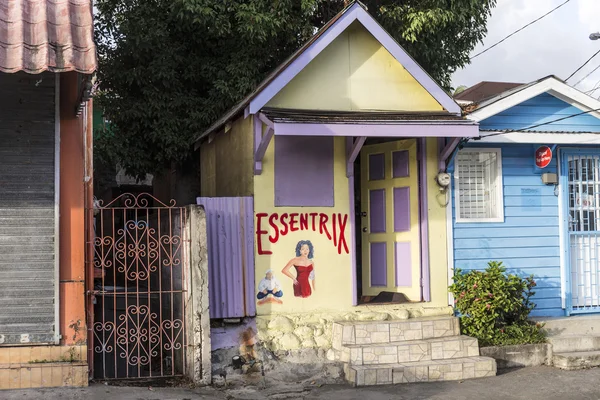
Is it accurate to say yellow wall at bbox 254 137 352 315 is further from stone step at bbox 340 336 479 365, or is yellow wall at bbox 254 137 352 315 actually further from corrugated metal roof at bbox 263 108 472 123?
stone step at bbox 340 336 479 365

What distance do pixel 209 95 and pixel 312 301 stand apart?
542 centimetres

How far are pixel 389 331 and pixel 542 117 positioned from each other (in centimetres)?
424

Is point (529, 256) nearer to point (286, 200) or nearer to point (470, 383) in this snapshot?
point (470, 383)

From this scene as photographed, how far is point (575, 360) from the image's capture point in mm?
9312

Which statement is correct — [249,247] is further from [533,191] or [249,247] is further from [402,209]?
[533,191]

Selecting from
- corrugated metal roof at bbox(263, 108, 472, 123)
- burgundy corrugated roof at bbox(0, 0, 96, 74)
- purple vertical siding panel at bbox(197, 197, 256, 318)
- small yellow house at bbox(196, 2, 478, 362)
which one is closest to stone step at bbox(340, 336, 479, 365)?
small yellow house at bbox(196, 2, 478, 362)

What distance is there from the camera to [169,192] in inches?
596

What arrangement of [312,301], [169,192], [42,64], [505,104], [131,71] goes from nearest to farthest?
[42,64] → [312,301] → [505,104] → [131,71] → [169,192]

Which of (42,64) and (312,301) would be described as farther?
(312,301)

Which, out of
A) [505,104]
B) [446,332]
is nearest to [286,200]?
[446,332]

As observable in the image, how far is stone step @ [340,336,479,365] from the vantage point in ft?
28.5

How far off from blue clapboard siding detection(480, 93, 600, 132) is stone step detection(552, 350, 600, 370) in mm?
3407

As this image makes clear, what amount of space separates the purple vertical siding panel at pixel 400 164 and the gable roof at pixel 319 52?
93 cm

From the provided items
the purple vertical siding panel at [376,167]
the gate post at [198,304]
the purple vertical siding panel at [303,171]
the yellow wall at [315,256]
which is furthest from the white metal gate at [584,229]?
the gate post at [198,304]
